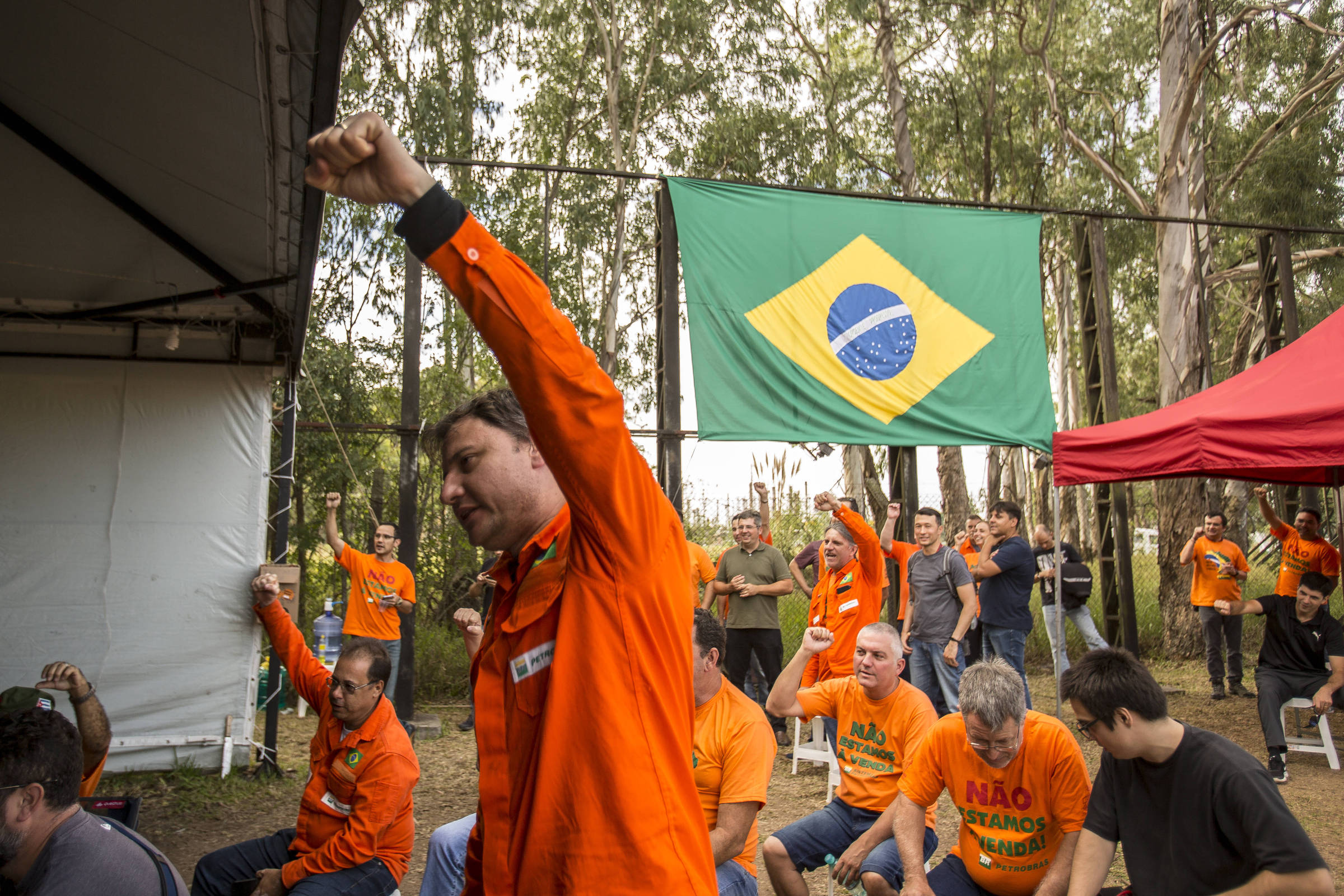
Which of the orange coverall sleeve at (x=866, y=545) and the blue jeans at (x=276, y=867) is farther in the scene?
the orange coverall sleeve at (x=866, y=545)

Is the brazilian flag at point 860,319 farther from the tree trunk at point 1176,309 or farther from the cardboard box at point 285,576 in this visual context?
the tree trunk at point 1176,309

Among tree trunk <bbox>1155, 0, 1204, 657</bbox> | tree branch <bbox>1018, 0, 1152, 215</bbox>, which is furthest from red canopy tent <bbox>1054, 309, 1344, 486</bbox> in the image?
tree branch <bbox>1018, 0, 1152, 215</bbox>

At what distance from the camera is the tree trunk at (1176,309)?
1167cm

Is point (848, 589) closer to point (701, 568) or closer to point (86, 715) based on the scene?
point (701, 568)

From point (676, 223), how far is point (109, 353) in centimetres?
423

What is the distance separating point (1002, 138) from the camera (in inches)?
756

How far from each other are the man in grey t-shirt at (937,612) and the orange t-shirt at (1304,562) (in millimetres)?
2874

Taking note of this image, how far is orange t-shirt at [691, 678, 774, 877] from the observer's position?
124 inches

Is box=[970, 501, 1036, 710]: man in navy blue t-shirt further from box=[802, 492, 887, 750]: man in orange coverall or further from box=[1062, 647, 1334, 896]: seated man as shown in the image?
box=[1062, 647, 1334, 896]: seated man

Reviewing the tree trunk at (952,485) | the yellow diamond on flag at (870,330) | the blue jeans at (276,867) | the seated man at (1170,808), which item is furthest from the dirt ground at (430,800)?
the tree trunk at (952,485)

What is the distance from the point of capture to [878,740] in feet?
13.0

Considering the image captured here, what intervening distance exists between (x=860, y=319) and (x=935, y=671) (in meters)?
2.98

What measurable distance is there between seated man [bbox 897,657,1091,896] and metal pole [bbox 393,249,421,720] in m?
4.88

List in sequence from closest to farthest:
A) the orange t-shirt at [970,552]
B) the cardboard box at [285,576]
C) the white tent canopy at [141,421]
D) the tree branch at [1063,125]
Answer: the white tent canopy at [141,421] < the cardboard box at [285,576] < the orange t-shirt at [970,552] < the tree branch at [1063,125]
